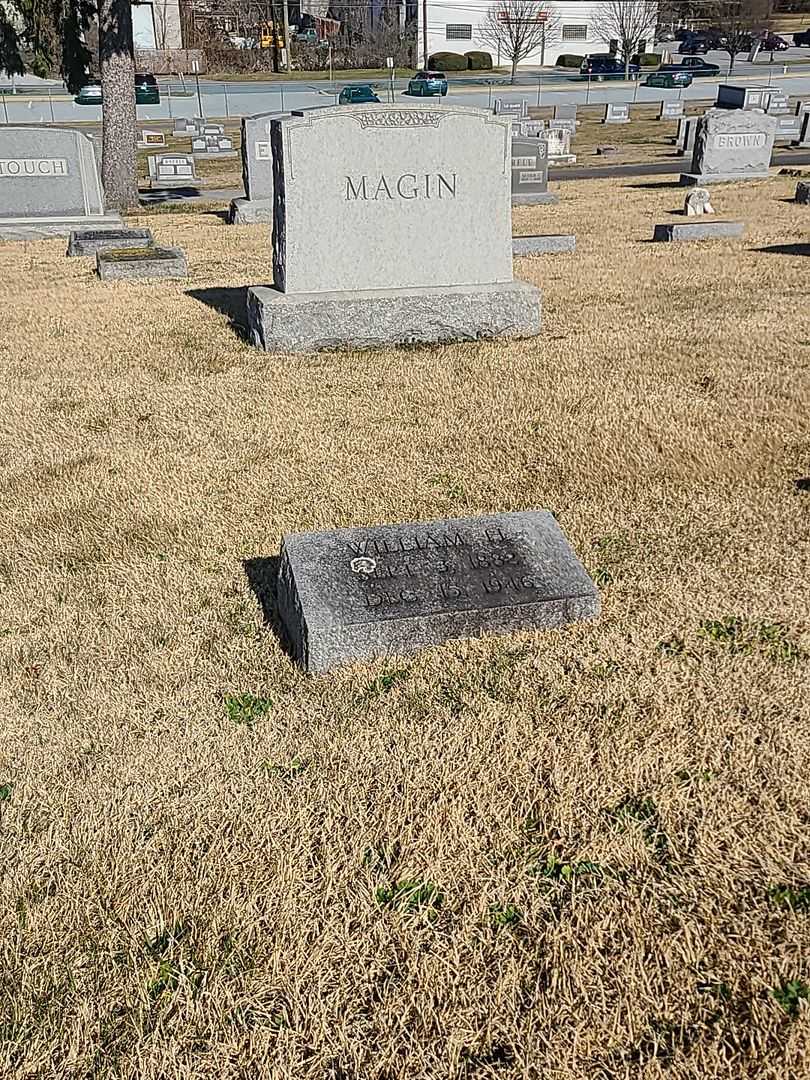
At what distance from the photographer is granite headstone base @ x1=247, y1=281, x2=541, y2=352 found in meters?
7.27

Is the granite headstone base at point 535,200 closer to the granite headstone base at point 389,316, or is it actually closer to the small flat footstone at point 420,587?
the granite headstone base at point 389,316

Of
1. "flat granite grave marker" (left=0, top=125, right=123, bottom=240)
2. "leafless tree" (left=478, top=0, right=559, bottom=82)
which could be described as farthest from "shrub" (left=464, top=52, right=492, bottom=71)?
"flat granite grave marker" (left=0, top=125, right=123, bottom=240)

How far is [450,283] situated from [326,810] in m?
5.97

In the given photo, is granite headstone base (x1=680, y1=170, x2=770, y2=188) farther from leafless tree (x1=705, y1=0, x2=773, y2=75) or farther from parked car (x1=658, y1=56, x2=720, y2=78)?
leafless tree (x1=705, y1=0, x2=773, y2=75)

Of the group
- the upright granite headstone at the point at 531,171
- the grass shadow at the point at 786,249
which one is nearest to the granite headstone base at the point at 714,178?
the upright granite headstone at the point at 531,171

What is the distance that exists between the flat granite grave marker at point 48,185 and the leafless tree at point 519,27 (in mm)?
52657

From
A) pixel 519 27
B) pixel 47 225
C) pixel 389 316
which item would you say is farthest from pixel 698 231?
pixel 519 27

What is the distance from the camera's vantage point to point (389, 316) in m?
7.39

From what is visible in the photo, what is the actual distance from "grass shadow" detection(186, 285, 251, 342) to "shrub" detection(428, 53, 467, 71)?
57.7m

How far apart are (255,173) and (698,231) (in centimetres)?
745

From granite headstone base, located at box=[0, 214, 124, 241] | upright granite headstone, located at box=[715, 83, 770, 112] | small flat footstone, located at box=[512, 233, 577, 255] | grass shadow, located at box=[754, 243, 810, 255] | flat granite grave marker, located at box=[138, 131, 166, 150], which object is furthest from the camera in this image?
upright granite headstone, located at box=[715, 83, 770, 112]

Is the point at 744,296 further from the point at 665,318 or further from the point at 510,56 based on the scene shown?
the point at 510,56

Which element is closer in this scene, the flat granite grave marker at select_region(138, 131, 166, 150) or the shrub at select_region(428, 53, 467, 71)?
the flat granite grave marker at select_region(138, 131, 166, 150)

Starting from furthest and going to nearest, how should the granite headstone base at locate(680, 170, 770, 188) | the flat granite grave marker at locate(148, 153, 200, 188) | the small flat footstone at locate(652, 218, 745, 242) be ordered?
the flat granite grave marker at locate(148, 153, 200, 188), the granite headstone base at locate(680, 170, 770, 188), the small flat footstone at locate(652, 218, 745, 242)
